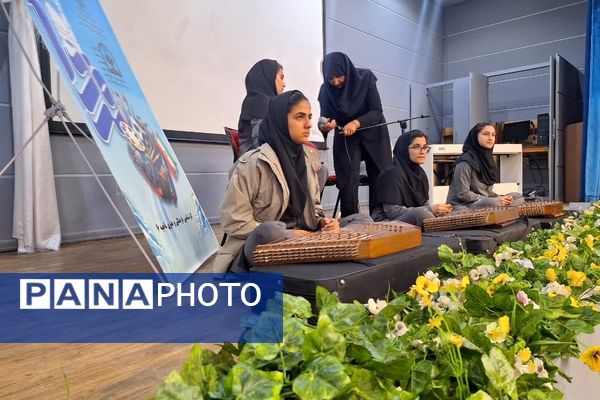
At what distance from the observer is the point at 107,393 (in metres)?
0.90

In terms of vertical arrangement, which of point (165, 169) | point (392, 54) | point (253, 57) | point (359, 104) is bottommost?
point (165, 169)

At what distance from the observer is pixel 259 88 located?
2.40m

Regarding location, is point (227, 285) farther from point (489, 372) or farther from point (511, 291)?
point (489, 372)

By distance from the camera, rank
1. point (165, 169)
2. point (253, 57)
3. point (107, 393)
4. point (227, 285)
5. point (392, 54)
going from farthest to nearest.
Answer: point (392, 54)
point (253, 57)
point (165, 169)
point (227, 285)
point (107, 393)

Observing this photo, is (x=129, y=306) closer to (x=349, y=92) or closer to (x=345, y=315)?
(x=345, y=315)

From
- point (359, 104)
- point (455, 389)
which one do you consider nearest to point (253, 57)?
point (359, 104)

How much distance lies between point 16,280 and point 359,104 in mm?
1930

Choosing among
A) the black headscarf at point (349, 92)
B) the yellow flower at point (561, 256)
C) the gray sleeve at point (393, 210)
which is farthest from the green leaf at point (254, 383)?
the black headscarf at point (349, 92)

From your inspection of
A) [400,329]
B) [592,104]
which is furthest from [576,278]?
[592,104]

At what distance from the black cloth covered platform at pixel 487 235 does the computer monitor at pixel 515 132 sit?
4465mm

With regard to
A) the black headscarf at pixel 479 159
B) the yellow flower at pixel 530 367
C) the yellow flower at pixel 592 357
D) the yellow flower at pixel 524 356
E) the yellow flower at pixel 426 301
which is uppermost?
the black headscarf at pixel 479 159

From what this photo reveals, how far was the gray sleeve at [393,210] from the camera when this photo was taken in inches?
84.2

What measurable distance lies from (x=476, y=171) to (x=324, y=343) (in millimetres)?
2539

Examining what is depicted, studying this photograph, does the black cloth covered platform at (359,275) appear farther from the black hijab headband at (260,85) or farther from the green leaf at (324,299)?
the black hijab headband at (260,85)
